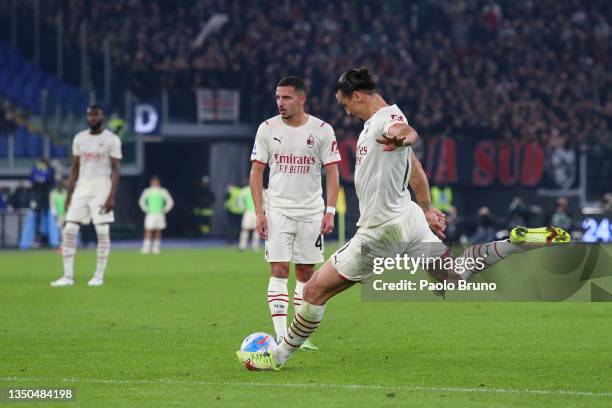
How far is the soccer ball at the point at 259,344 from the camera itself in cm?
954

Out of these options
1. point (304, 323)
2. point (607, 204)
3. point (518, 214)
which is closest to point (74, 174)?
point (304, 323)

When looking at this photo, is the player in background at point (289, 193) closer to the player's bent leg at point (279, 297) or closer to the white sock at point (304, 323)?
the player's bent leg at point (279, 297)

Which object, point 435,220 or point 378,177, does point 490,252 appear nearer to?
point 435,220

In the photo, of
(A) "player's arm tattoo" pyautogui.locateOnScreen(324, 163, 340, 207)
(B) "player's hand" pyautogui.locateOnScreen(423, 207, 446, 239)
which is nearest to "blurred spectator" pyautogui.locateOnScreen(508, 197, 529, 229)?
(A) "player's arm tattoo" pyautogui.locateOnScreen(324, 163, 340, 207)

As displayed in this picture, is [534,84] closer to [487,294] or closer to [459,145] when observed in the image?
[459,145]

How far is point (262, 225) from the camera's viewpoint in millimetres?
10906

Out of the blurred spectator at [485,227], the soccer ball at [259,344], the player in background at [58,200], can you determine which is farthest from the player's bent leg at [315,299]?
the blurred spectator at [485,227]

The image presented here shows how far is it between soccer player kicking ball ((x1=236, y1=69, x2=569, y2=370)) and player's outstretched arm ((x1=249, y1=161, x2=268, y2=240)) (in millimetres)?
1601

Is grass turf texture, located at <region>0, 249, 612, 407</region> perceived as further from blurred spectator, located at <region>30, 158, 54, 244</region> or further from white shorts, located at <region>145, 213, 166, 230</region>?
blurred spectator, located at <region>30, 158, 54, 244</region>

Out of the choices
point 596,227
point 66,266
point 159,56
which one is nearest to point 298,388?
point 66,266

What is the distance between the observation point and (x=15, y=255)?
102 ft

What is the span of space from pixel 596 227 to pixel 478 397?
29887mm

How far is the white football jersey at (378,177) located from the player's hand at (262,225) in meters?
1.64

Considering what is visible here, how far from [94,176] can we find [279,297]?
302 inches
